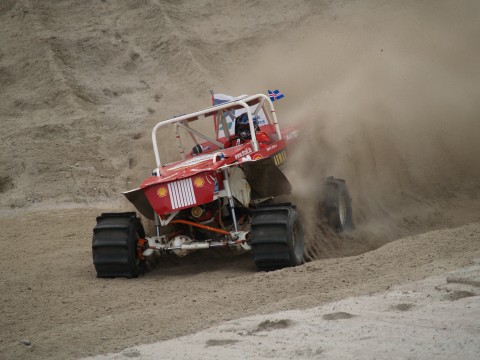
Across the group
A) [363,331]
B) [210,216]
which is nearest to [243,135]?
[210,216]

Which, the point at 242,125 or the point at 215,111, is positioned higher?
the point at 215,111

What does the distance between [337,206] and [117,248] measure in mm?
3302

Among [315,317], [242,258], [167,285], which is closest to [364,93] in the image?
[242,258]

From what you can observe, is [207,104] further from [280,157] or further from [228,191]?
[228,191]

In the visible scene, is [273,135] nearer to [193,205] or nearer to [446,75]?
[193,205]

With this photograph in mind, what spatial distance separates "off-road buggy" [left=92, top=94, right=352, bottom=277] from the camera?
8.00 metres

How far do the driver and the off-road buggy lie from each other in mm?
481

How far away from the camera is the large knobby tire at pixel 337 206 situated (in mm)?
10156

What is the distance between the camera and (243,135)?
9898 mm

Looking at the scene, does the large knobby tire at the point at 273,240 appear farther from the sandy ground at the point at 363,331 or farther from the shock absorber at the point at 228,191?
the sandy ground at the point at 363,331

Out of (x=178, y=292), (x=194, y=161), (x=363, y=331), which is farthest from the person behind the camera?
(x=194, y=161)

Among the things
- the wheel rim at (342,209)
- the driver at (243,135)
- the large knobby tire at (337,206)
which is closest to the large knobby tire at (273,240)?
the driver at (243,135)

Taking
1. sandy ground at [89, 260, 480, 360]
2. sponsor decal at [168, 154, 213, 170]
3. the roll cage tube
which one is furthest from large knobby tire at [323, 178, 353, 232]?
sandy ground at [89, 260, 480, 360]

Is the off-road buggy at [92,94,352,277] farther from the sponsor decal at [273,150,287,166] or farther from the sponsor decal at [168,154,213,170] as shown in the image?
the sponsor decal at [273,150,287,166]
